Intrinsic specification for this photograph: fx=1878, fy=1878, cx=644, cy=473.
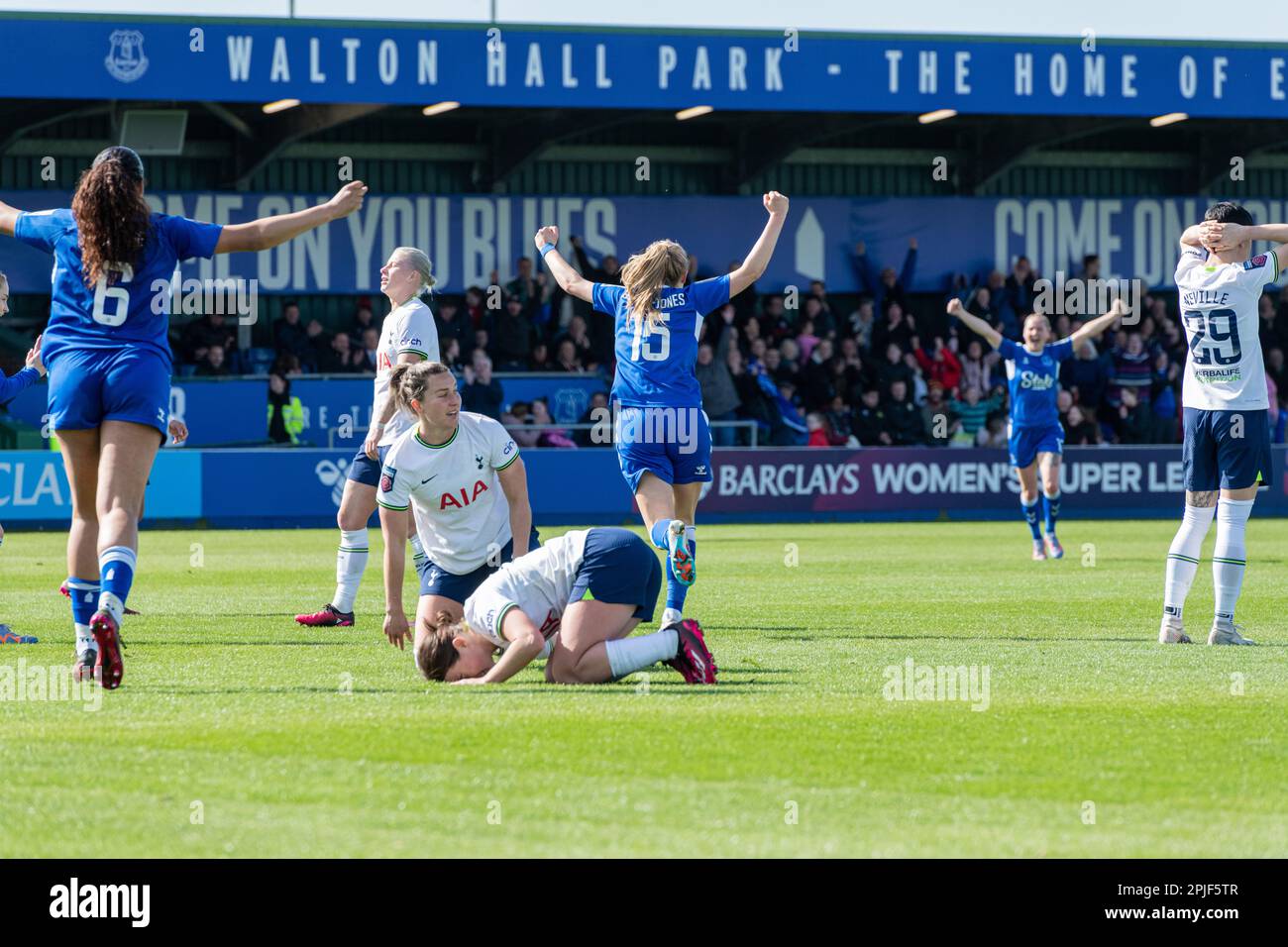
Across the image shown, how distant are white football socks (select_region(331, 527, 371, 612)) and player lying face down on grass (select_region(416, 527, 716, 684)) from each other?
2.92m

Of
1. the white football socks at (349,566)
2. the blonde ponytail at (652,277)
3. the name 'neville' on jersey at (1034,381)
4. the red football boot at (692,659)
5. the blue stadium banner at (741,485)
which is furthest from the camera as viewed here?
the blue stadium banner at (741,485)

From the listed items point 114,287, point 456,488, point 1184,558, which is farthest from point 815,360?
point 114,287

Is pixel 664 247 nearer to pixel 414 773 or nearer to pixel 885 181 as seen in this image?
pixel 414 773

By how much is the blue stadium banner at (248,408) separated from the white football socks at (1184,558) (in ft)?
54.3

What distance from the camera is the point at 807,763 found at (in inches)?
235

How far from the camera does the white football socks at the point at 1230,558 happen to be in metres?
9.75

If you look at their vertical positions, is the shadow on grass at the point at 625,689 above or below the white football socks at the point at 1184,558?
below

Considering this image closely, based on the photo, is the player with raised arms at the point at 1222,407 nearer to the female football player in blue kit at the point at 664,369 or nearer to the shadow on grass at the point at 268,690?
the female football player in blue kit at the point at 664,369

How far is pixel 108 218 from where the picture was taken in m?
7.59

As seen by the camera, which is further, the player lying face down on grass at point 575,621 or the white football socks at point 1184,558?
the white football socks at point 1184,558

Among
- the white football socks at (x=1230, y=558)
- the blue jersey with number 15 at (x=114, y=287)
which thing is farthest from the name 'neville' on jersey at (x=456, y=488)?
the white football socks at (x=1230, y=558)

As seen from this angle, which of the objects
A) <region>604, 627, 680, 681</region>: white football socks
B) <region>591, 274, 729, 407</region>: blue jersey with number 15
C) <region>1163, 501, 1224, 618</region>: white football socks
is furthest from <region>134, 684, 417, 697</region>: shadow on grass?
<region>1163, 501, 1224, 618</region>: white football socks

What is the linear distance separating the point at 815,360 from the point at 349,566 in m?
18.1
